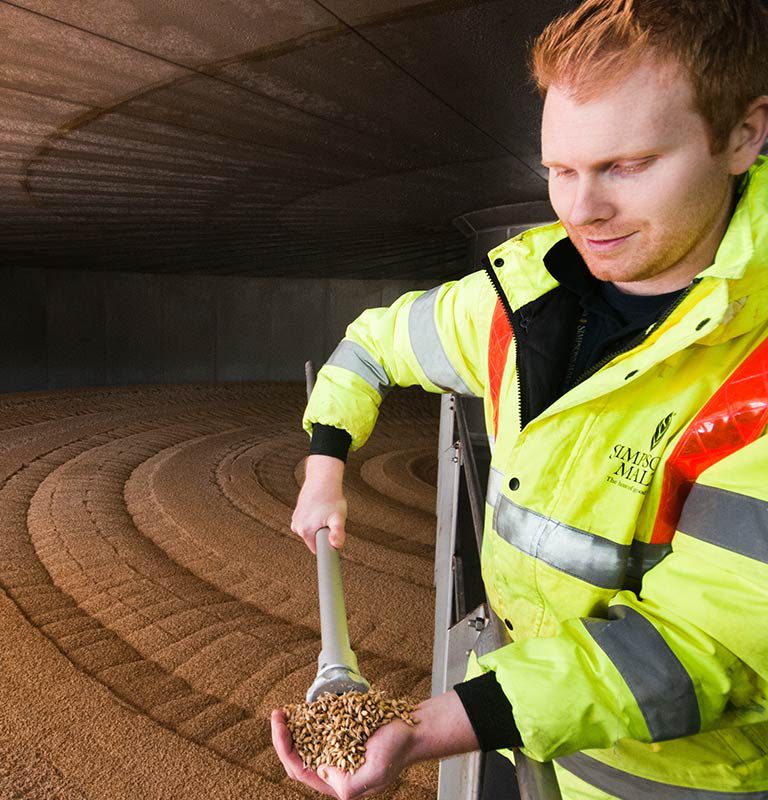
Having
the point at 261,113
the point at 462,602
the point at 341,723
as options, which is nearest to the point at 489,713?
the point at 341,723

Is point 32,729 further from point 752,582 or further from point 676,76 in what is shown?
point 676,76

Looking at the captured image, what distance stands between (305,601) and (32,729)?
160 centimetres

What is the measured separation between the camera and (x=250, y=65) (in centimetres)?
347

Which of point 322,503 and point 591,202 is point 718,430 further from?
point 322,503

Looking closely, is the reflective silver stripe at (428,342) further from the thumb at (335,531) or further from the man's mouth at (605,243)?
the man's mouth at (605,243)

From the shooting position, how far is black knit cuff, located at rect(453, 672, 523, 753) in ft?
3.10

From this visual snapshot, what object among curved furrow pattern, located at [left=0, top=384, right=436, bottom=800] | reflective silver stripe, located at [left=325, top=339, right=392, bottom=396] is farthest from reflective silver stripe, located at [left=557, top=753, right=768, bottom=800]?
curved furrow pattern, located at [left=0, top=384, right=436, bottom=800]

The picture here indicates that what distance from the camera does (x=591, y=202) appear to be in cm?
107

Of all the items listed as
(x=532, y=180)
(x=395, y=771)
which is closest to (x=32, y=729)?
(x=395, y=771)

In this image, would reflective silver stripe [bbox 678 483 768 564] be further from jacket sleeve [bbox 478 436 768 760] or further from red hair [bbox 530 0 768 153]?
red hair [bbox 530 0 768 153]

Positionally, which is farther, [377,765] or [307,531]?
[307,531]

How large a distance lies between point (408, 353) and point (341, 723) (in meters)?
0.79

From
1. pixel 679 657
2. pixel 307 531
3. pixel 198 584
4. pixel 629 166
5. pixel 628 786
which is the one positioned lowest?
pixel 198 584

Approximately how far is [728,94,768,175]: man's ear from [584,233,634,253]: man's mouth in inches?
6.8
